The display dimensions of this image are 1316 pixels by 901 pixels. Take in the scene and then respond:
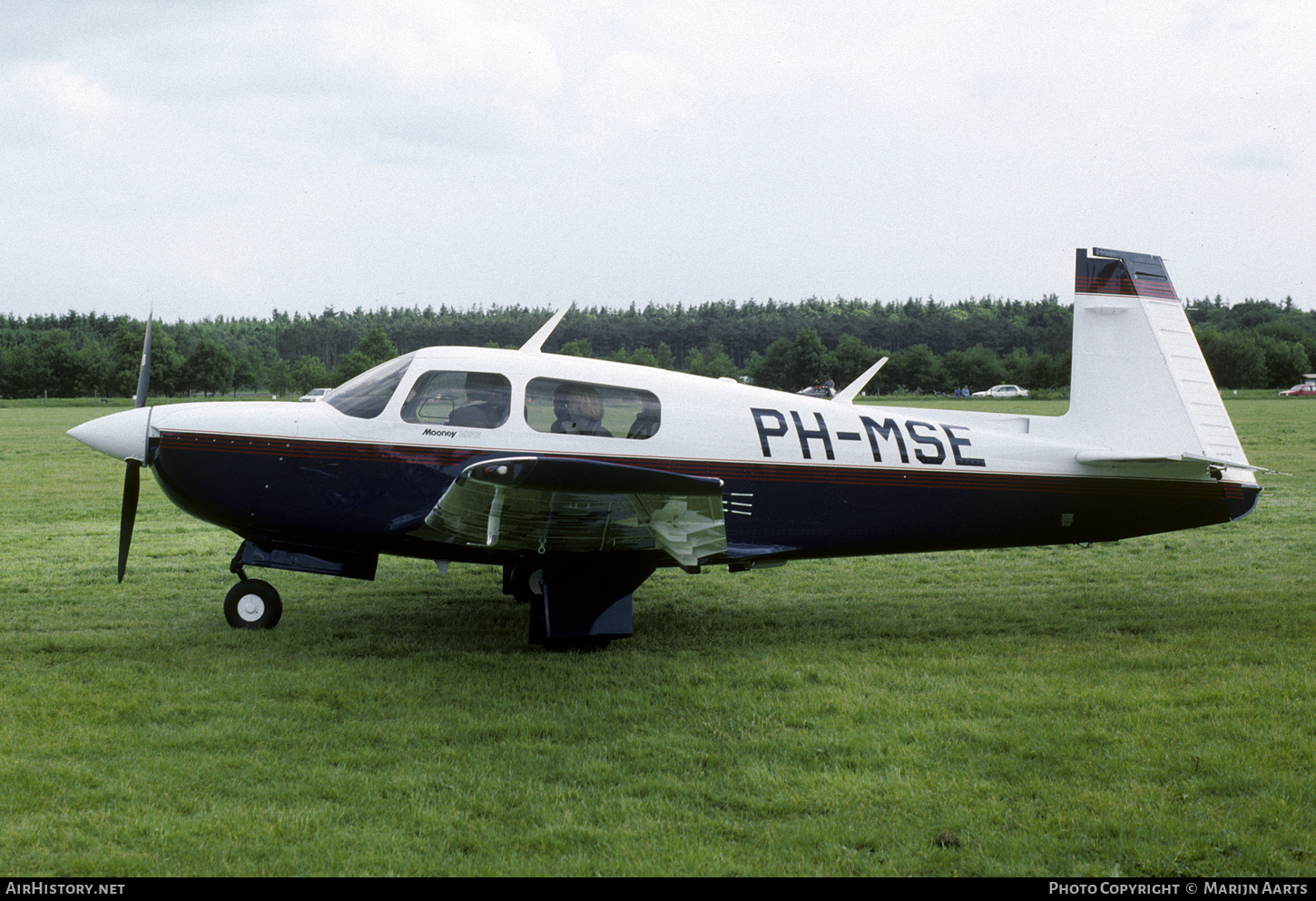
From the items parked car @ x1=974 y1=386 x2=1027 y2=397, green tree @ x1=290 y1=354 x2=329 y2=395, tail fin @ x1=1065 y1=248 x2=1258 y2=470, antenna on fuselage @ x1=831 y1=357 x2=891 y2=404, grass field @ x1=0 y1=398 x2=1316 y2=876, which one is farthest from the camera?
green tree @ x1=290 y1=354 x2=329 y2=395

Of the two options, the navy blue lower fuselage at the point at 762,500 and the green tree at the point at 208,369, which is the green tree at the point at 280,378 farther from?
the navy blue lower fuselage at the point at 762,500

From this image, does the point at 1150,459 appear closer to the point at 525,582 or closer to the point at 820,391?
the point at 525,582

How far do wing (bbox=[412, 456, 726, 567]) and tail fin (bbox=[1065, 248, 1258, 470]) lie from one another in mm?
3335

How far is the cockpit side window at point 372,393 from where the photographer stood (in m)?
6.41

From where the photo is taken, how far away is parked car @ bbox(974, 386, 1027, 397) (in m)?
65.9

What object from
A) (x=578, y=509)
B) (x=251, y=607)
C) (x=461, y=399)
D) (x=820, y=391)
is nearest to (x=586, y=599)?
(x=578, y=509)

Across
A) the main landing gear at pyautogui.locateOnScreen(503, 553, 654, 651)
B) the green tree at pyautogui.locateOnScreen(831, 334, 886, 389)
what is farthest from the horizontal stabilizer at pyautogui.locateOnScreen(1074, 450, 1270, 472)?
the green tree at pyautogui.locateOnScreen(831, 334, 886, 389)

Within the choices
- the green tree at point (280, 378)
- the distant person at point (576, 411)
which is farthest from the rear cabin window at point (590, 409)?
the green tree at point (280, 378)

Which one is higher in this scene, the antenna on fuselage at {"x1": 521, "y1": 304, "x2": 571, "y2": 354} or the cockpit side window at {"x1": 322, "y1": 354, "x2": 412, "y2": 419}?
the antenna on fuselage at {"x1": 521, "y1": 304, "x2": 571, "y2": 354}

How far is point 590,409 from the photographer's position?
6496 millimetres

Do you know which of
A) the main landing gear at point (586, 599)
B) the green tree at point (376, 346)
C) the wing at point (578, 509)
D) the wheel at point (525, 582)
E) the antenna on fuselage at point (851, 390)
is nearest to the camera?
the wing at point (578, 509)

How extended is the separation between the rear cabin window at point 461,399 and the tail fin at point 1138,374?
4362 millimetres

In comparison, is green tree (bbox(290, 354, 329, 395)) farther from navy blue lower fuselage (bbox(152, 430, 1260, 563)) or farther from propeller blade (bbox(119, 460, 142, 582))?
navy blue lower fuselage (bbox(152, 430, 1260, 563))
